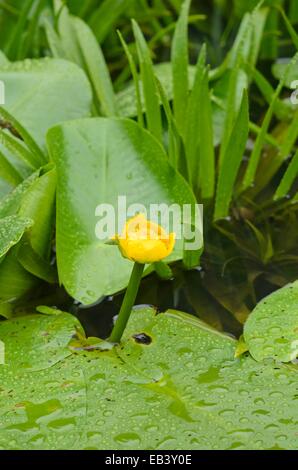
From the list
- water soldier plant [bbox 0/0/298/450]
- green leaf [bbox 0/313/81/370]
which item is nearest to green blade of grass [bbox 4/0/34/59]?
water soldier plant [bbox 0/0/298/450]

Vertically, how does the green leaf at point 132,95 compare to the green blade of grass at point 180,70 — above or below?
below

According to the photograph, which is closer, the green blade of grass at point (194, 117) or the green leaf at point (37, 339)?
the green leaf at point (37, 339)

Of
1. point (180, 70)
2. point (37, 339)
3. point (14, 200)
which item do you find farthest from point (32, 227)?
point (180, 70)

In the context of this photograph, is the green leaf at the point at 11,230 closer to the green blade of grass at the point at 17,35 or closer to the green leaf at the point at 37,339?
the green leaf at the point at 37,339

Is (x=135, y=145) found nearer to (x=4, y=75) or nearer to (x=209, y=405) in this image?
(x=4, y=75)

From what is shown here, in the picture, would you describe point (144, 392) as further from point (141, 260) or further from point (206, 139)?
point (206, 139)

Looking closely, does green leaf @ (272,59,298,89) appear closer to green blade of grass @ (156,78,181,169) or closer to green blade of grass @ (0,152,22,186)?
green blade of grass @ (156,78,181,169)

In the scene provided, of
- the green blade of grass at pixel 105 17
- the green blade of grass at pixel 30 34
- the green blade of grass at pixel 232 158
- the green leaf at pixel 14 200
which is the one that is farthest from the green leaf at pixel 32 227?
the green blade of grass at pixel 105 17
